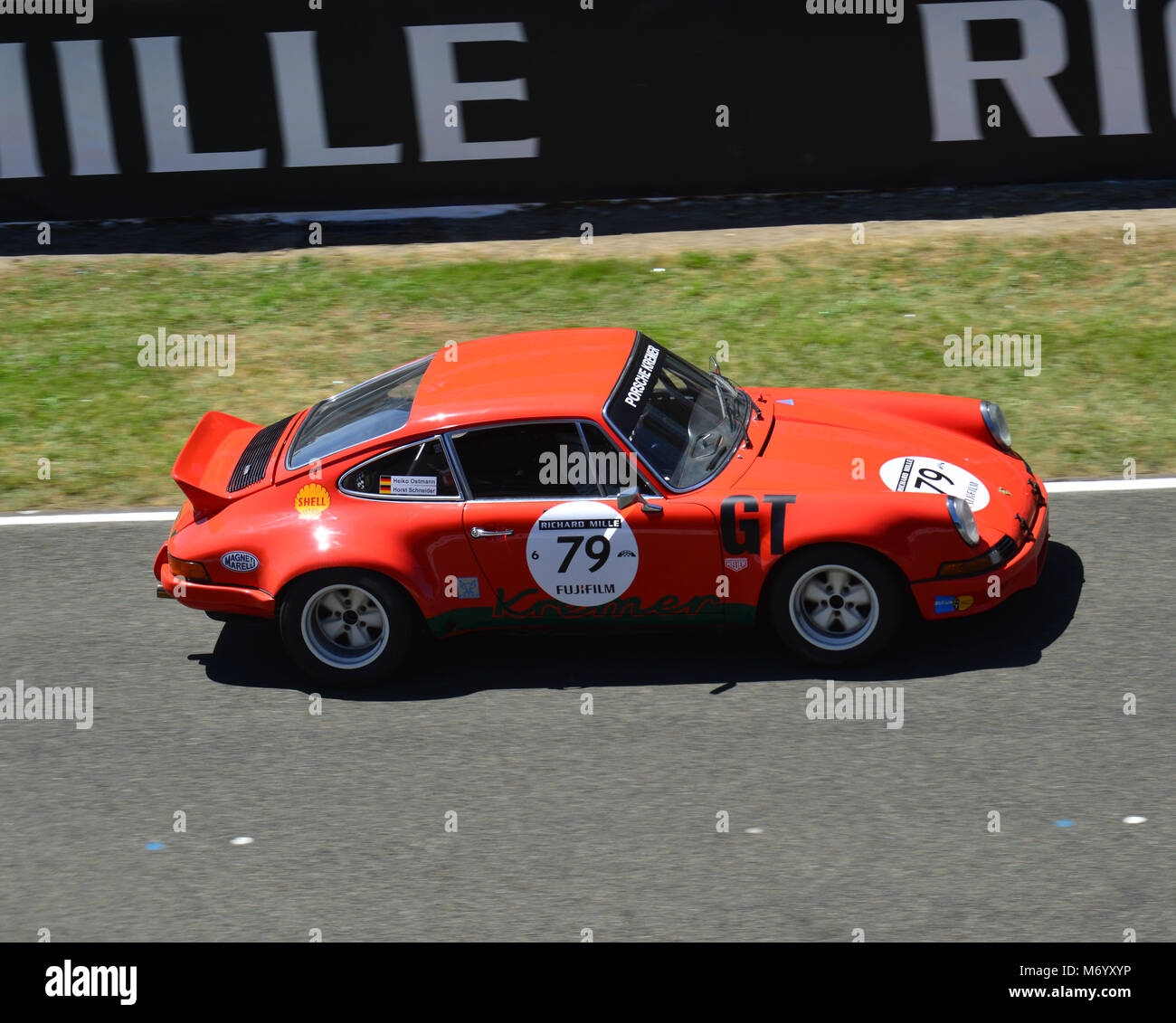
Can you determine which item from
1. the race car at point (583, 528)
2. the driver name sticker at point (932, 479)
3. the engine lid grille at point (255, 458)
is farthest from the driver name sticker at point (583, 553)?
the engine lid grille at point (255, 458)

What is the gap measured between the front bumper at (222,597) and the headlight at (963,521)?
3.00m

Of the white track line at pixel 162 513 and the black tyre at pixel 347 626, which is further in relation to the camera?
the white track line at pixel 162 513

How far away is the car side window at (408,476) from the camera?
254 inches

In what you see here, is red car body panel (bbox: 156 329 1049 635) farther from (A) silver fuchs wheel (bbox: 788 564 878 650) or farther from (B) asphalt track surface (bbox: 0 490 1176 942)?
(B) asphalt track surface (bbox: 0 490 1176 942)

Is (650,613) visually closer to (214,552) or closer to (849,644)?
(849,644)

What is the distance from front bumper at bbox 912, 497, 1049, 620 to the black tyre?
2242 millimetres

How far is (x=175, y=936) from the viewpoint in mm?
4961

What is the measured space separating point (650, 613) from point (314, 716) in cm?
153

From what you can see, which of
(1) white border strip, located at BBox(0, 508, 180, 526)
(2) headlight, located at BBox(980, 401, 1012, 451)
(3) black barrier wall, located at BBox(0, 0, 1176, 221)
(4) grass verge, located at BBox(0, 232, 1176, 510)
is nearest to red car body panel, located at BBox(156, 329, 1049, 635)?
(2) headlight, located at BBox(980, 401, 1012, 451)

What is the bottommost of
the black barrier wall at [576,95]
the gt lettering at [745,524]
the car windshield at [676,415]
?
the gt lettering at [745,524]

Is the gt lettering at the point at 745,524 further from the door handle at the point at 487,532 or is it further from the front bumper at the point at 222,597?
the front bumper at the point at 222,597

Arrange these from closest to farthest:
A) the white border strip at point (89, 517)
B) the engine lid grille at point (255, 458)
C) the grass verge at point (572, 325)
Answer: the engine lid grille at point (255, 458), the white border strip at point (89, 517), the grass verge at point (572, 325)

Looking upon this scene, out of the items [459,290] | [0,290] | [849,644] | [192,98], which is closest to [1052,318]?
[459,290]

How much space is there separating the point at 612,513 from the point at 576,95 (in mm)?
7280
